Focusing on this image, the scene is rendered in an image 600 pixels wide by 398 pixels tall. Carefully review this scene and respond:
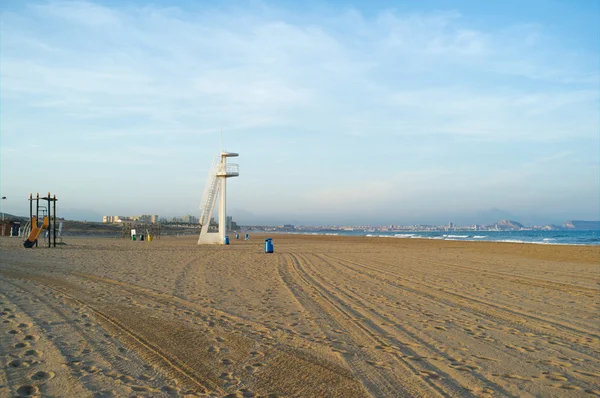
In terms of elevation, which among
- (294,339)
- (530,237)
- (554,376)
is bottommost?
(530,237)

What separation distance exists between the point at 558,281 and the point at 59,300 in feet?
40.8

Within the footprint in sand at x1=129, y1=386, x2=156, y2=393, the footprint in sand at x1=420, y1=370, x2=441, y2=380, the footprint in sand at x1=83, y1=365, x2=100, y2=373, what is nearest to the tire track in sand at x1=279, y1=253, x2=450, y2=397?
the footprint in sand at x1=420, y1=370, x2=441, y2=380

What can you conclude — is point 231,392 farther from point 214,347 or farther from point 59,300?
point 59,300

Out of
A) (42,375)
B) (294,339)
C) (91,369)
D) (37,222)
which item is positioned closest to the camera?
(42,375)

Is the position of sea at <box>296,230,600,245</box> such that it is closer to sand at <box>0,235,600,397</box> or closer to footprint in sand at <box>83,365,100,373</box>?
sand at <box>0,235,600,397</box>

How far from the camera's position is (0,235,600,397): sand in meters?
4.20

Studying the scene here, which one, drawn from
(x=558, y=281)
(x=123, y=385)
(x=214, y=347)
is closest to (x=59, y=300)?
(x=214, y=347)

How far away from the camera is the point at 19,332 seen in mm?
5852

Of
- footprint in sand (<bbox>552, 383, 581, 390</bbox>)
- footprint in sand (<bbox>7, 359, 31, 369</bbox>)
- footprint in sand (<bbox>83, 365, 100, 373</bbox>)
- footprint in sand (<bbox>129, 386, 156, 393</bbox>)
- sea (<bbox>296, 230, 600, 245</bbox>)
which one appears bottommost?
sea (<bbox>296, 230, 600, 245</bbox>)

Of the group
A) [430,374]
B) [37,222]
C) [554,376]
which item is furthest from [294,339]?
[37,222]

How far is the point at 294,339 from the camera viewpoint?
19.0 ft

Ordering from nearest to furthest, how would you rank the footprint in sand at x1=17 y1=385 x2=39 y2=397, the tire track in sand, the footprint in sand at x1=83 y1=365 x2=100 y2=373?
the footprint in sand at x1=17 y1=385 x2=39 y2=397, the tire track in sand, the footprint in sand at x1=83 y1=365 x2=100 y2=373

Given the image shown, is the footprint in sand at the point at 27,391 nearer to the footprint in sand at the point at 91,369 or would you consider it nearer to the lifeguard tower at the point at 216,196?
the footprint in sand at the point at 91,369

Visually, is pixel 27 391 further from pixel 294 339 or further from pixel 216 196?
pixel 216 196
